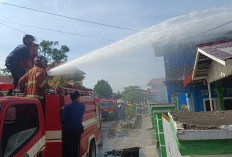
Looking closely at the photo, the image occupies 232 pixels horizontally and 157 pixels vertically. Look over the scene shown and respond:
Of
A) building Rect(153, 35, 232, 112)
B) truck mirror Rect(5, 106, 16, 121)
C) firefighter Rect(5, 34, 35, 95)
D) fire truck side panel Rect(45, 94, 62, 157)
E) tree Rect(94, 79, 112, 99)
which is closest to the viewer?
truck mirror Rect(5, 106, 16, 121)

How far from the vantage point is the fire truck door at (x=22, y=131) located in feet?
8.16

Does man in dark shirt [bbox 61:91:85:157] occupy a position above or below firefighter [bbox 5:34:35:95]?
below

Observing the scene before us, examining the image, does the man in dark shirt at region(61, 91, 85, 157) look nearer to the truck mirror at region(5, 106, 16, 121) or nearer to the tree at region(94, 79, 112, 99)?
the truck mirror at region(5, 106, 16, 121)

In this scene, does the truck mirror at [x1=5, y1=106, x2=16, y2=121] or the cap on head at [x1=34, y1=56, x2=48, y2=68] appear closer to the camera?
the truck mirror at [x1=5, y1=106, x2=16, y2=121]

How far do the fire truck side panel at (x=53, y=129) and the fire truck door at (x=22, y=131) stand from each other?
23cm

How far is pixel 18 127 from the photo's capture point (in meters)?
2.92

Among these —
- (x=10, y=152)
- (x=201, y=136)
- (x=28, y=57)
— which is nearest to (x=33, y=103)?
(x=10, y=152)

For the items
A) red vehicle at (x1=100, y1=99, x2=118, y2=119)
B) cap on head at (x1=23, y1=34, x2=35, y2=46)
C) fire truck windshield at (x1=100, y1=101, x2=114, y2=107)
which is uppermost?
cap on head at (x1=23, y1=34, x2=35, y2=46)

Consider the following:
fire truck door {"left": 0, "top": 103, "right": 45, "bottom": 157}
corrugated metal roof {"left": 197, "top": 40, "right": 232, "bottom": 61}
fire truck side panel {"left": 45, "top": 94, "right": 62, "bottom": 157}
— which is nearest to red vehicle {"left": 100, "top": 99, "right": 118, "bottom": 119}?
corrugated metal roof {"left": 197, "top": 40, "right": 232, "bottom": 61}

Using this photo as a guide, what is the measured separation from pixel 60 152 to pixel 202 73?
6.43 meters

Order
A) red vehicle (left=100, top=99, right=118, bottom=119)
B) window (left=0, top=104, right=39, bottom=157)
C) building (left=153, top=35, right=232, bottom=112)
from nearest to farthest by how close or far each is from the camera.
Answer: window (left=0, top=104, right=39, bottom=157) < building (left=153, top=35, right=232, bottom=112) < red vehicle (left=100, top=99, right=118, bottom=119)

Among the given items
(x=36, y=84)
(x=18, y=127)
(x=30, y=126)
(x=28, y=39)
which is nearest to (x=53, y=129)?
(x=30, y=126)

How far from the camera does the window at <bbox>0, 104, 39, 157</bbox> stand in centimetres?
248

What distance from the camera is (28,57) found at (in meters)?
4.69
